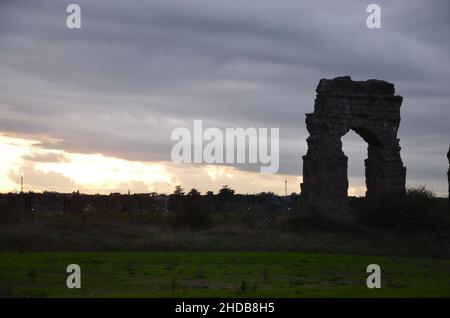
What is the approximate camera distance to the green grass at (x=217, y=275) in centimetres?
1404

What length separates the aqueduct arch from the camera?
30.9m

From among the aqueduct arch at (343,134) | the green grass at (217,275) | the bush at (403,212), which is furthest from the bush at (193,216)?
the green grass at (217,275)

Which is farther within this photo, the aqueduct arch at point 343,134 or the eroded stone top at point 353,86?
the eroded stone top at point 353,86

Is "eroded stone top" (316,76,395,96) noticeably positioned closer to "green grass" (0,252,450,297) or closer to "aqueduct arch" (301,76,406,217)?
"aqueduct arch" (301,76,406,217)

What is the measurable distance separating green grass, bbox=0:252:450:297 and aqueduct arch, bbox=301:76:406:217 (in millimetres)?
7029

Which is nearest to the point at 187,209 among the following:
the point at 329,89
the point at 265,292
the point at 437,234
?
the point at 329,89

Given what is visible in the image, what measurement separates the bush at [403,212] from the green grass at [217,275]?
646cm

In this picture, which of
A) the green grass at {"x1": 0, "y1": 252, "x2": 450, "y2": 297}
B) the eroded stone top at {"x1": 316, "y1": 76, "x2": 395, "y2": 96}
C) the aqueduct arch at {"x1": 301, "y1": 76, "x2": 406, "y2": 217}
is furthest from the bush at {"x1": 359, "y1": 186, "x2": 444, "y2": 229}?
the green grass at {"x1": 0, "y1": 252, "x2": 450, "y2": 297}

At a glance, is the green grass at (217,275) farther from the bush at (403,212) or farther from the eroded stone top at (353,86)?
the eroded stone top at (353,86)

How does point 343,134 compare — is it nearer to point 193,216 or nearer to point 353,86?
point 353,86

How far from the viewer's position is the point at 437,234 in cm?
2909

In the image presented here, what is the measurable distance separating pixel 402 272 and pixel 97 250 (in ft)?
33.5

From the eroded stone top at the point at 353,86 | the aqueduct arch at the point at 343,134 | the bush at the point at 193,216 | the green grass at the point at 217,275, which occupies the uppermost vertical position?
the eroded stone top at the point at 353,86
